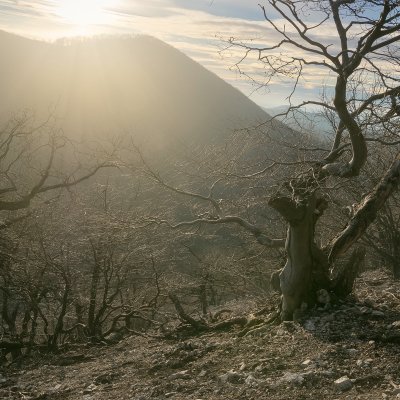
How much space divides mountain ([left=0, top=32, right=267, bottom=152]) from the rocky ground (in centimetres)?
5029

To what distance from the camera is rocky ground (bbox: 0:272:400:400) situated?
4.86 m

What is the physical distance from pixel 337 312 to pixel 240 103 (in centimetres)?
7339

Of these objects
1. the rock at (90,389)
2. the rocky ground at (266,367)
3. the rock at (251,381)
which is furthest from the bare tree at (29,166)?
the rock at (251,381)

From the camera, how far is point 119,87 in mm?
73312

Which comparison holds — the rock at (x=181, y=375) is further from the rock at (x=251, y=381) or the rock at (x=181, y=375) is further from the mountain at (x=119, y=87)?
the mountain at (x=119, y=87)

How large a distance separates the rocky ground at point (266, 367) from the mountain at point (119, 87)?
165ft

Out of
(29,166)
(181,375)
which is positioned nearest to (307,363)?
(181,375)

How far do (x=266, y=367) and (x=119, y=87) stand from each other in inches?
2818

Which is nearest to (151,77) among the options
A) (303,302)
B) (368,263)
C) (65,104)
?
(65,104)

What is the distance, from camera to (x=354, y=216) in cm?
696

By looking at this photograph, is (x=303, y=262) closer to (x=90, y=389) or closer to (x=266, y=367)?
(x=266, y=367)

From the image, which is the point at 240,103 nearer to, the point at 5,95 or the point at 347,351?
the point at 5,95

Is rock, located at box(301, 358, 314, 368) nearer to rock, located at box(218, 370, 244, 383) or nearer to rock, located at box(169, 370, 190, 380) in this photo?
rock, located at box(218, 370, 244, 383)

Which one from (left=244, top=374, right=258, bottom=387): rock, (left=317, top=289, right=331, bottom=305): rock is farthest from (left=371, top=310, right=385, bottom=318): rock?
(left=244, top=374, right=258, bottom=387): rock
